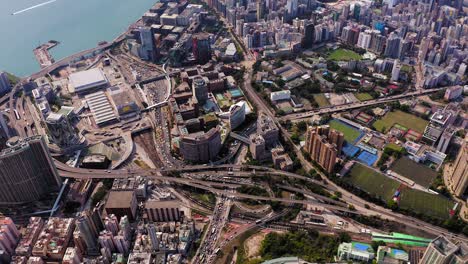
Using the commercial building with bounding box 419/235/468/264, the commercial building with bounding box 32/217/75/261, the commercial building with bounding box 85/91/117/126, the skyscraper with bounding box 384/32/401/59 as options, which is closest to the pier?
the commercial building with bounding box 85/91/117/126

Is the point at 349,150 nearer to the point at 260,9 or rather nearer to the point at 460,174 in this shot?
the point at 460,174

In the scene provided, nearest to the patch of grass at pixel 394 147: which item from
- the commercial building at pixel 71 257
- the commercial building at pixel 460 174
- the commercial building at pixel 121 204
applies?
the commercial building at pixel 460 174

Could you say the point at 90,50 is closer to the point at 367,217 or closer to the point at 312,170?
the point at 312,170

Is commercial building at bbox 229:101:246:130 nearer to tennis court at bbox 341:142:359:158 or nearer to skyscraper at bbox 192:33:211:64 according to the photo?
tennis court at bbox 341:142:359:158

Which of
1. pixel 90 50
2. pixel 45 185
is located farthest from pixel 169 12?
pixel 45 185

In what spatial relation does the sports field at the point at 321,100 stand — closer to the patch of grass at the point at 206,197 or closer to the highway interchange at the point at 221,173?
the highway interchange at the point at 221,173
